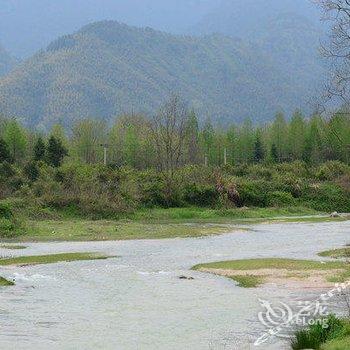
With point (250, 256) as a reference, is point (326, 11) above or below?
above

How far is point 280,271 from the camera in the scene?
30.4 meters

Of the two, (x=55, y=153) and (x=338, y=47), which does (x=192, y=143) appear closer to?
(x=55, y=153)

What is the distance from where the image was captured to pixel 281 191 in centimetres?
8550

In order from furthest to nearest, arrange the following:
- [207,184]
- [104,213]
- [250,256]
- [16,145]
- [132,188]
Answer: [16,145]
[207,184]
[132,188]
[104,213]
[250,256]

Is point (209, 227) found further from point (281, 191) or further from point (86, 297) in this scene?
point (86, 297)

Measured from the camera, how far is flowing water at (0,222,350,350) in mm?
17594

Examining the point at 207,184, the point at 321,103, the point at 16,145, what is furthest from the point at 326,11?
the point at 16,145

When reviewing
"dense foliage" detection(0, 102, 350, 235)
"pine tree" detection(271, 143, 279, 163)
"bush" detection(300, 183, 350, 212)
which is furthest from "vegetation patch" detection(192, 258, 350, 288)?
"pine tree" detection(271, 143, 279, 163)

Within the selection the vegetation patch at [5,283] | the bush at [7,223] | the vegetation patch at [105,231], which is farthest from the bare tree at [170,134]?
the vegetation patch at [5,283]

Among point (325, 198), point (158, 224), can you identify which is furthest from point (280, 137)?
point (158, 224)

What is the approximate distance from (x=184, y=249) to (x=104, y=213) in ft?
86.5

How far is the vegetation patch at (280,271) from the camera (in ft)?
89.8

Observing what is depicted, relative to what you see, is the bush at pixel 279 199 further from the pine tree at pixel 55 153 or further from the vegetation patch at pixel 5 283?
the vegetation patch at pixel 5 283

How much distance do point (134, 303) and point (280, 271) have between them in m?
9.69
